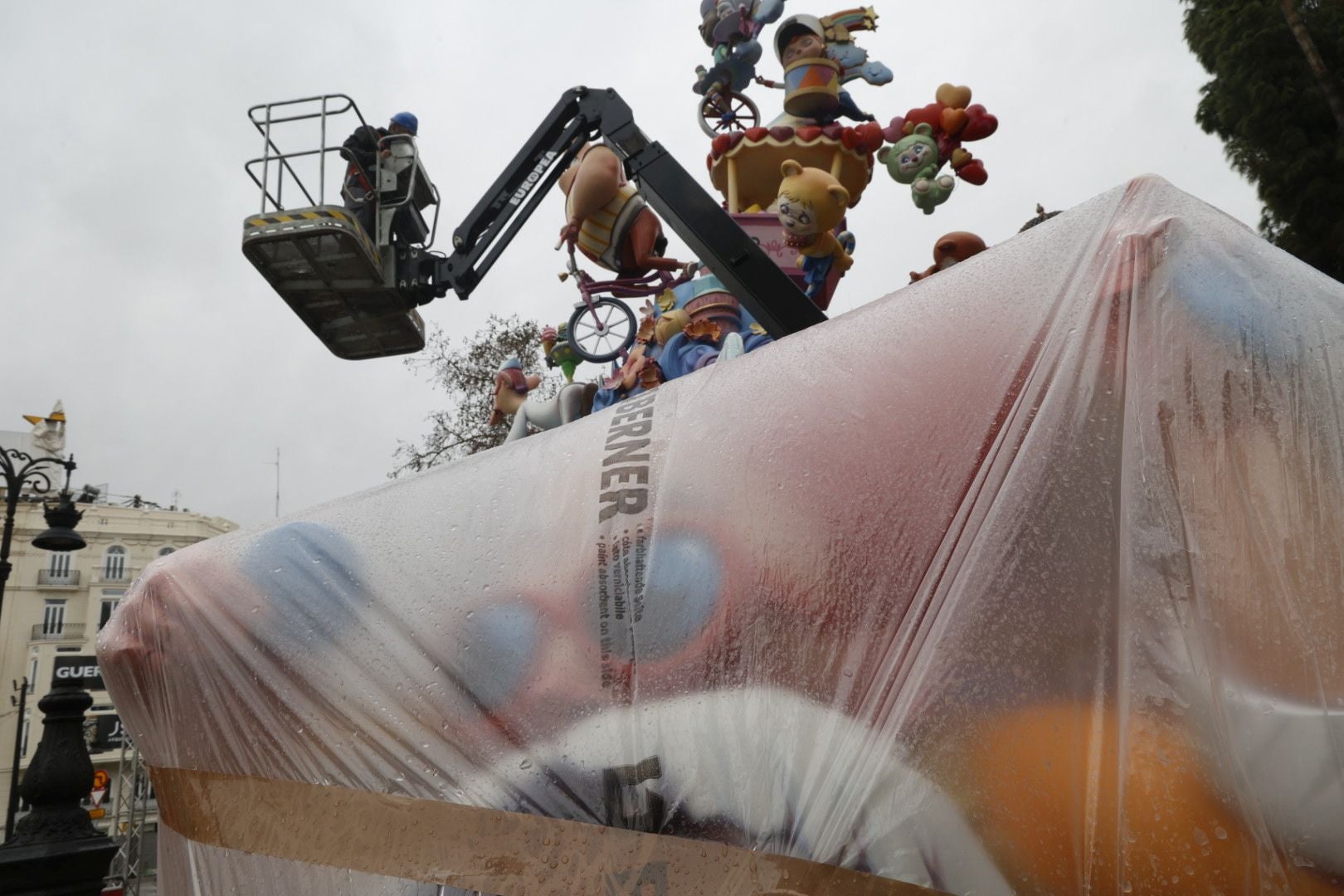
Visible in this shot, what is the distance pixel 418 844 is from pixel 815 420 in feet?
3.68

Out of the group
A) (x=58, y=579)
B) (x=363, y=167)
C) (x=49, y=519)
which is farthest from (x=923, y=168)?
(x=58, y=579)

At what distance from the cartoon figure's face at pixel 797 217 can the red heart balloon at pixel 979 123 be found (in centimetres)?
134

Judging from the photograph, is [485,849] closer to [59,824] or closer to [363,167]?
[59,824]

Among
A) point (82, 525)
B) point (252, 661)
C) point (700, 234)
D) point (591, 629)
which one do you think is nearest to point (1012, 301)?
point (591, 629)

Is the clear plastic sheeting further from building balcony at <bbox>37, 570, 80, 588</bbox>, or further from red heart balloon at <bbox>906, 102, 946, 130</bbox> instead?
building balcony at <bbox>37, 570, 80, 588</bbox>

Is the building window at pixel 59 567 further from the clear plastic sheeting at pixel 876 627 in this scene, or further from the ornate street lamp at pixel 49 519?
the clear plastic sheeting at pixel 876 627

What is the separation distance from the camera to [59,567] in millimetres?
31922

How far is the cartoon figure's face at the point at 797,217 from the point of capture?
5281 millimetres

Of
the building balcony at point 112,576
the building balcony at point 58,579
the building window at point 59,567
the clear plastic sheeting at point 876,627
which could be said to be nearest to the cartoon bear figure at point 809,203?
the clear plastic sheeting at point 876,627

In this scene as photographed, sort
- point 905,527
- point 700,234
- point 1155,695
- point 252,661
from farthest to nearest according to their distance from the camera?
point 700,234, point 252,661, point 905,527, point 1155,695

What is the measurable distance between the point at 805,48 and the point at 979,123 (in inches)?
53.2

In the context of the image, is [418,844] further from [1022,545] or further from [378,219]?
[378,219]

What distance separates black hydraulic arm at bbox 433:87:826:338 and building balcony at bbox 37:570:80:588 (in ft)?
104

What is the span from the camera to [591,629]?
196 cm
